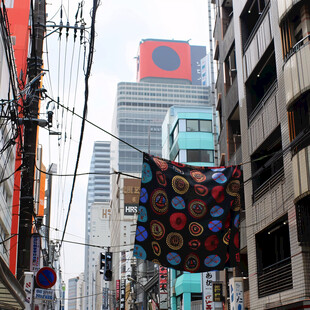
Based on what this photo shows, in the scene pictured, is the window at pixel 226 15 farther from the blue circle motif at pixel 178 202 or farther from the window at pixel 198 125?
the window at pixel 198 125

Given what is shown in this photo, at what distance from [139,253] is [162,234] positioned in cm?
84

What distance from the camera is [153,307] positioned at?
217 ft

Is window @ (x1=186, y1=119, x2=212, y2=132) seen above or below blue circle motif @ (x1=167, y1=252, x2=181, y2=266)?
above

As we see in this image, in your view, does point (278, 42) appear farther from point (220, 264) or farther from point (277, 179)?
point (220, 264)

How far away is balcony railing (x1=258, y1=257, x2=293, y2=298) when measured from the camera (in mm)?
18594

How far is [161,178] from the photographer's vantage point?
14805mm

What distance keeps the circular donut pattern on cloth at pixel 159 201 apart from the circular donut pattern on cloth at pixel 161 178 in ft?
0.65

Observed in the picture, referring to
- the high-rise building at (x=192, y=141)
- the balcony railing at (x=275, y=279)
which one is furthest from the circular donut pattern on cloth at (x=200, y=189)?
the high-rise building at (x=192, y=141)

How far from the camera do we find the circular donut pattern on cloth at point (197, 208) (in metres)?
15.0

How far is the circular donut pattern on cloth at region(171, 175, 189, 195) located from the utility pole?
14.8 feet

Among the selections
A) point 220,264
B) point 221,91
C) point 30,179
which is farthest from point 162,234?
point 221,91

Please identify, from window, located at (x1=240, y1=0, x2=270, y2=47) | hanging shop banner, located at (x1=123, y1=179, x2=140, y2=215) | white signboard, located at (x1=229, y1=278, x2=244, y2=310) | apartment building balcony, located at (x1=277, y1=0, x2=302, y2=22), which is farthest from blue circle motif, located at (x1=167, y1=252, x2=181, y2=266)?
hanging shop banner, located at (x1=123, y1=179, x2=140, y2=215)

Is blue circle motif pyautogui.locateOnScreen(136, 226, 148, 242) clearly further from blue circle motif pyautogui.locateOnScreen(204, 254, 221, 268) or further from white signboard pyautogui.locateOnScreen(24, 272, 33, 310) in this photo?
white signboard pyautogui.locateOnScreen(24, 272, 33, 310)

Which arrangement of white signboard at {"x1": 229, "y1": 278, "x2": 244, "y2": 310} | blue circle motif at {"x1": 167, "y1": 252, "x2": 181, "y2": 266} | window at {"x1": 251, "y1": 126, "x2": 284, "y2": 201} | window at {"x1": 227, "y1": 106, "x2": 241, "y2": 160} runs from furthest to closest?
window at {"x1": 227, "y1": 106, "x2": 241, "y2": 160}
white signboard at {"x1": 229, "y1": 278, "x2": 244, "y2": 310}
window at {"x1": 251, "y1": 126, "x2": 284, "y2": 201}
blue circle motif at {"x1": 167, "y1": 252, "x2": 181, "y2": 266}
